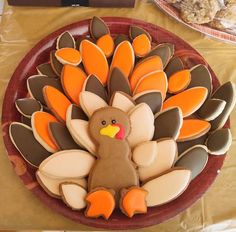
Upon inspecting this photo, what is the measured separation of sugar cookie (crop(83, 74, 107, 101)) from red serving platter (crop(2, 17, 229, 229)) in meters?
0.14

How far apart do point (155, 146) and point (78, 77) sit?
0.72 feet

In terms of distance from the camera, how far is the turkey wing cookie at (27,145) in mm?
640

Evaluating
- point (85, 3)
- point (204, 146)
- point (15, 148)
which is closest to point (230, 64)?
point (204, 146)

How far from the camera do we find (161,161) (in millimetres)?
613

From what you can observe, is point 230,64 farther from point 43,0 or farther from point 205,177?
point 43,0

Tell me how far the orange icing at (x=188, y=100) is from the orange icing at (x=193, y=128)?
19 millimetres

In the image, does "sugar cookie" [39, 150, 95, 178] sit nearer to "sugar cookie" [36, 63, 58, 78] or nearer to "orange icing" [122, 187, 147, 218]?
"orange icing" [122, 187, 147, 218]

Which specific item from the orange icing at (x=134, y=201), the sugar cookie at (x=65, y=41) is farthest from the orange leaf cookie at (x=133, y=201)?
the sugar cookie at (x=65, y=41)

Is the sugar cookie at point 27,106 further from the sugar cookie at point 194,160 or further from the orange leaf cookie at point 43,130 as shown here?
the sugar cookie at point 194,160

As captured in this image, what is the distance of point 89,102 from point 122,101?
62mm

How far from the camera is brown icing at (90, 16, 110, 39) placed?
79 cm

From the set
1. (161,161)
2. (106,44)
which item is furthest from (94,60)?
(161,161)

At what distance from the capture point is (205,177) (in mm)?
650

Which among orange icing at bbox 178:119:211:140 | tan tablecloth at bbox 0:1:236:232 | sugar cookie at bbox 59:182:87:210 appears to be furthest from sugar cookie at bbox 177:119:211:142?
sugar cookie at bbox 59:182:87:210
